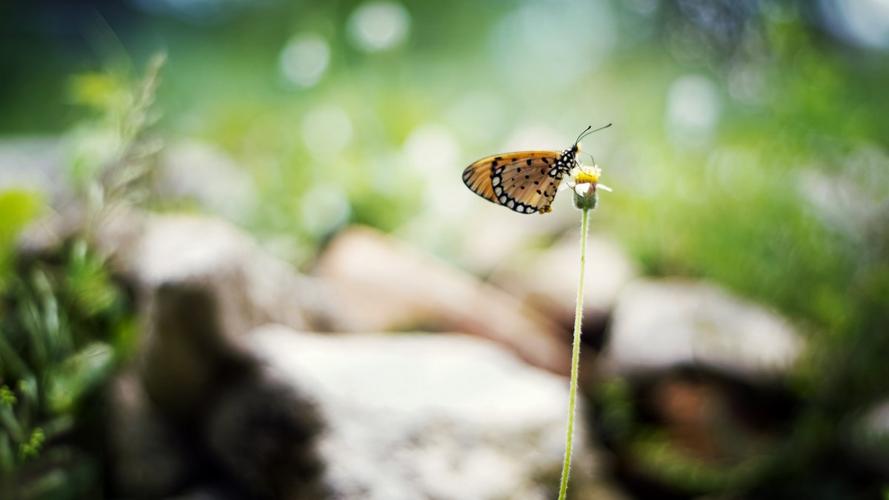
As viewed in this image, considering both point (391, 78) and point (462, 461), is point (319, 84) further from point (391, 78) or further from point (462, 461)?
point (462, 461)

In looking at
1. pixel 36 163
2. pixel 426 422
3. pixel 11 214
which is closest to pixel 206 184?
pixel 36 163

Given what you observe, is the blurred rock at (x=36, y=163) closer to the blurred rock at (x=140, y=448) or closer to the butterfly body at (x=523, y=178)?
the blurred rock at (x=140, y=448)

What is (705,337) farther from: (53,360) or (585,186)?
(53,360)

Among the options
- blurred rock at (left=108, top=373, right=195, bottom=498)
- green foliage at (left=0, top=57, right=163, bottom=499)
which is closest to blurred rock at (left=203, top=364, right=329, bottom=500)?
blurred rock at (left=108, top=373, right=195, bottom=498)

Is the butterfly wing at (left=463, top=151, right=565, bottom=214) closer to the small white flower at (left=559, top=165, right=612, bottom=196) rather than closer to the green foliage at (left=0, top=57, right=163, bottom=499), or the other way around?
the small white flower at (left=559, top=165, right=612, bottom=196)

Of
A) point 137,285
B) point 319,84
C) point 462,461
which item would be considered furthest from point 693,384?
point 319,84
